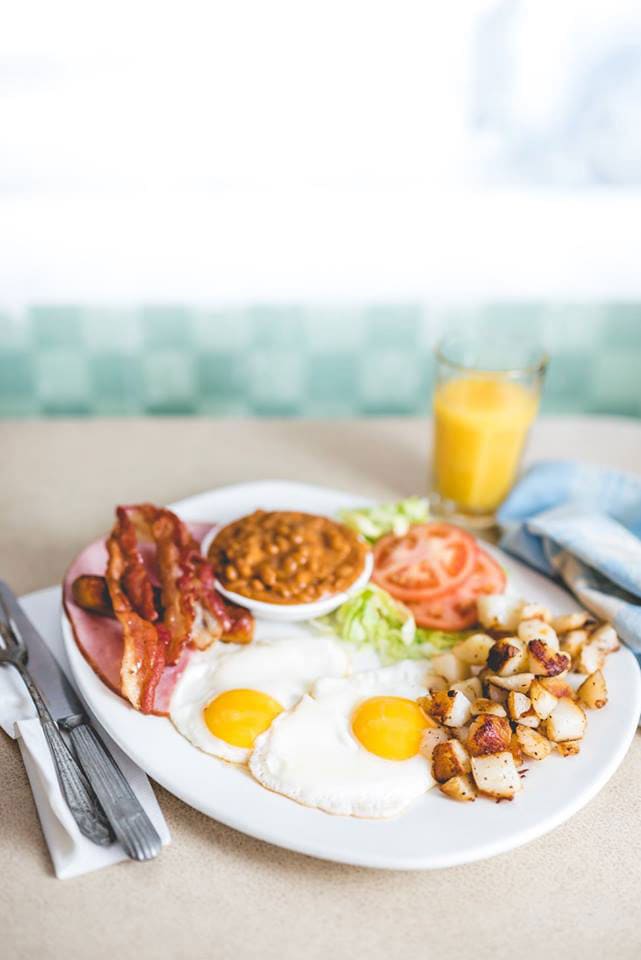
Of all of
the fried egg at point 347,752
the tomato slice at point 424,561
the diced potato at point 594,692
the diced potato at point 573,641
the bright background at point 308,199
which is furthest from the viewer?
the bright background at point 308,199

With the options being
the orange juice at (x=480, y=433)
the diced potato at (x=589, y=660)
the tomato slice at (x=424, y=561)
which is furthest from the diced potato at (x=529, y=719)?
the orange juice at (x=480, y=433)

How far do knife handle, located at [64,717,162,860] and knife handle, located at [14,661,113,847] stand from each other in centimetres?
1

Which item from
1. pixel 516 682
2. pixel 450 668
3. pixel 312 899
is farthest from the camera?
pixel 450 668

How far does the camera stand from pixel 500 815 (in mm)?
1462

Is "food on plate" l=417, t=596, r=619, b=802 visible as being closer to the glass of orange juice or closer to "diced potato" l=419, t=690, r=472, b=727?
"diced potato" l=419, t=690, r=472, b=727

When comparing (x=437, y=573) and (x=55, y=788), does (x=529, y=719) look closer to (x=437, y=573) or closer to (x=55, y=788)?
(x=437, y=573)

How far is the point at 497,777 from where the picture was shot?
1480mm

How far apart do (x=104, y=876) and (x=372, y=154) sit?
2198 mm

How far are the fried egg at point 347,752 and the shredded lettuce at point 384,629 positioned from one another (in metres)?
0.21

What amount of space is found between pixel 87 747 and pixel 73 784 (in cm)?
9

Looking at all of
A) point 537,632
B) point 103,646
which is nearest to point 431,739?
point 537,632

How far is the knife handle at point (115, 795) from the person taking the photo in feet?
4.61

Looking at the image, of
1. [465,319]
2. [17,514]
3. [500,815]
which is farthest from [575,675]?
[465,319]

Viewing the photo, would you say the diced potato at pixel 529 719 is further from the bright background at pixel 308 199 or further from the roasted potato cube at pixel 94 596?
the bright background at pixel 308 199
